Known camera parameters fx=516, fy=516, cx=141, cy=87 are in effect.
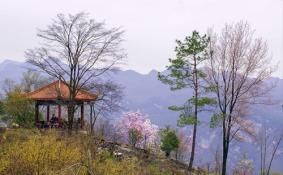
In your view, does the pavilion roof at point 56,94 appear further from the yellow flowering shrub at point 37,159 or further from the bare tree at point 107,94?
the yellow flowering shrub at point 37,159

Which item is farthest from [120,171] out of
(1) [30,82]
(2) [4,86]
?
(2) [4,86]

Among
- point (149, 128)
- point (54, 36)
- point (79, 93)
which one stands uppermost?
point (54, 36)

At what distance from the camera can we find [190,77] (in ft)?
92.9

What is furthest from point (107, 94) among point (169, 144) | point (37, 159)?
point (37, 159)

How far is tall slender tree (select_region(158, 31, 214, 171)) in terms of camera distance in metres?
27.5

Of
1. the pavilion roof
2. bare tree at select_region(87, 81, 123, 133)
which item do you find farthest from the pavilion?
bare tree at select_region(87, 81, 123, 133)

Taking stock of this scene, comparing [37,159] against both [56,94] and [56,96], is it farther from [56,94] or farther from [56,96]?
[56,94]

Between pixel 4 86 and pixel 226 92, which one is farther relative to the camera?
pixel 4 86

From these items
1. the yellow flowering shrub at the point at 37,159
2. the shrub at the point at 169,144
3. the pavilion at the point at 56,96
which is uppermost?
the pavilion at the point at 56,96

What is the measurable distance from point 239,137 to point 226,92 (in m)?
2.44

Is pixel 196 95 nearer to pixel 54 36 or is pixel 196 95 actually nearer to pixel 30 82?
pixel 54 36

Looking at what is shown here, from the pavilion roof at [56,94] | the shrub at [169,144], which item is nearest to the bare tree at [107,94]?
the pavilion roof at [56,94]

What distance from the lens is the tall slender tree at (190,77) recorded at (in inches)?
1081

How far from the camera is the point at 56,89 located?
104 feet
